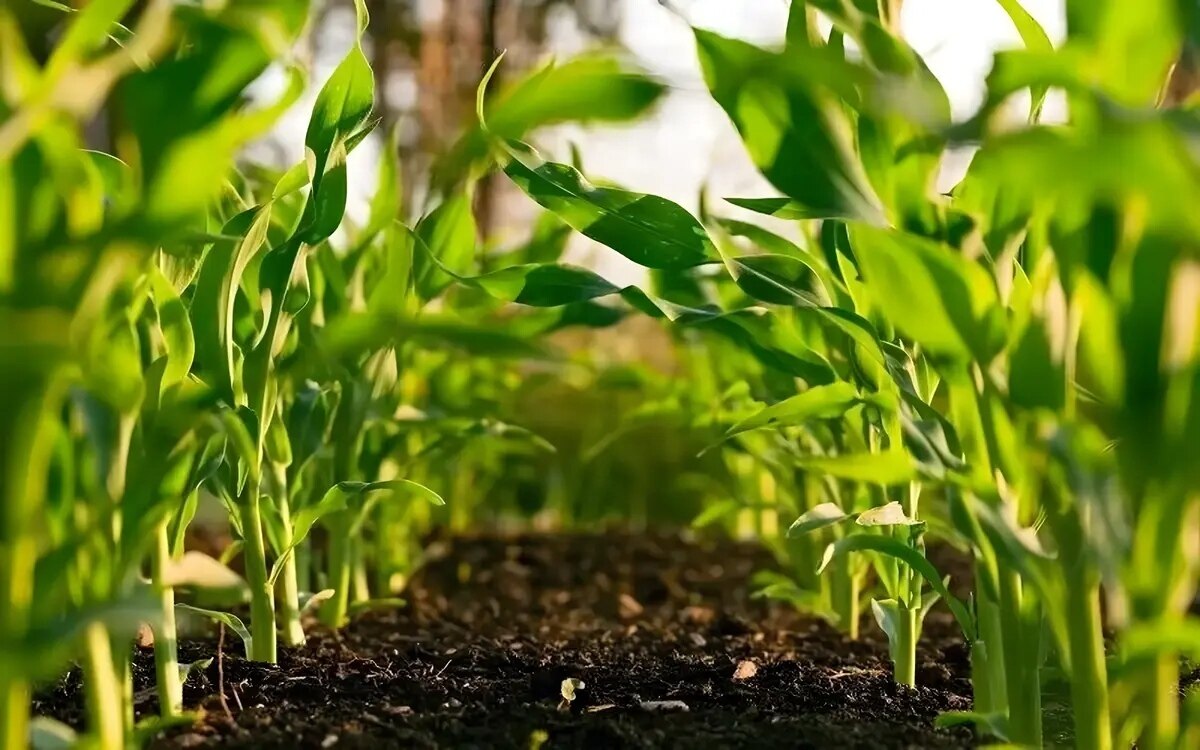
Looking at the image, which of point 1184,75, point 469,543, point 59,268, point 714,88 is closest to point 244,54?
point 59,268

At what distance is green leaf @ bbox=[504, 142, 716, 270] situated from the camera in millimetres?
834

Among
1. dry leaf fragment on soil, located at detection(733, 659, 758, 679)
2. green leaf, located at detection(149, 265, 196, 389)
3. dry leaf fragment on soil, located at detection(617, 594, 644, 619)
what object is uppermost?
green leaf, located at detection(149, 265, 196, 389)

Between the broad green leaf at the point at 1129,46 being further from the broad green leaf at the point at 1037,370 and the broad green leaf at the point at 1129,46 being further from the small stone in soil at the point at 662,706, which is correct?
the small stone in soil at the point at 662,706

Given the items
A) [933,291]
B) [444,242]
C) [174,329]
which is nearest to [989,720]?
[933,291]

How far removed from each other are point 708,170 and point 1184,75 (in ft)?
9.59

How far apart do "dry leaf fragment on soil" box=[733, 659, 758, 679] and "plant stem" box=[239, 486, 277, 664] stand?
0.45 metres

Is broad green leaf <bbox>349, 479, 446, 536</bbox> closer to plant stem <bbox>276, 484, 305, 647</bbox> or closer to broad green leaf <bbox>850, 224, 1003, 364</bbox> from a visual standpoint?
plant stem <bbox>276, 484, 305, 647</bbox>

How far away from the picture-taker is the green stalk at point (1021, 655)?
2.32 feet

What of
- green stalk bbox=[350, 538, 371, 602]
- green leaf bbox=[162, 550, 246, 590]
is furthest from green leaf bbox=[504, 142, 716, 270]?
Result: green stalk bbox=[350, 538, 371, 602]

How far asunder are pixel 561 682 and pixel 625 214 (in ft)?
1.40

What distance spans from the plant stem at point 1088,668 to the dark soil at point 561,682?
11 cm

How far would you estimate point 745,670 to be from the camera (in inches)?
38.7

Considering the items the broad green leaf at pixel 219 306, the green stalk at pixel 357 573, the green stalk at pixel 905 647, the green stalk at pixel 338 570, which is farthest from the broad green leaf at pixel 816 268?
the green stalk at pixel 357 573

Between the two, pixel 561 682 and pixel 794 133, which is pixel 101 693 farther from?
pixel 794 133
